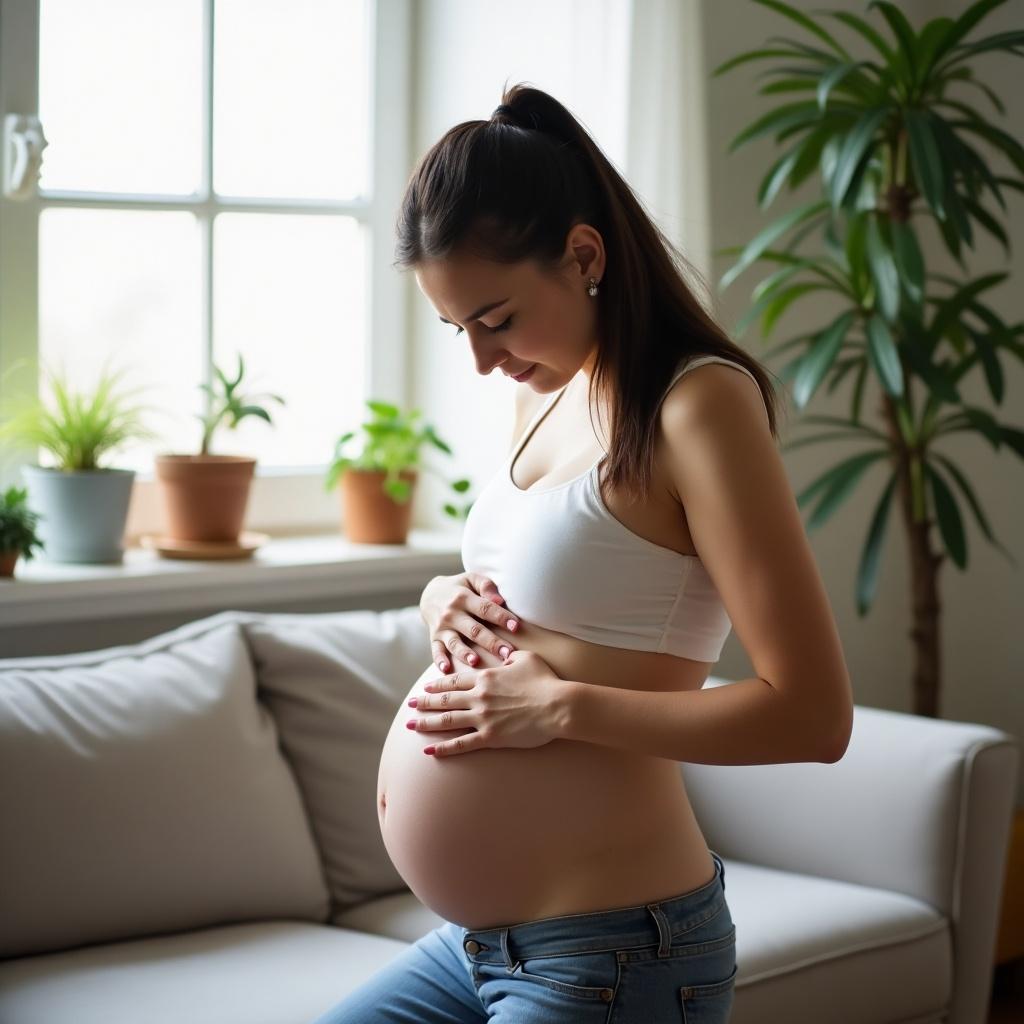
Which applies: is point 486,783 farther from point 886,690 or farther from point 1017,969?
point 886,690

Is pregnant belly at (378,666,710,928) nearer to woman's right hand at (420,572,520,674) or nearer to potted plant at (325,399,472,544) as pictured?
woman's right hand at (420,572,520,674)

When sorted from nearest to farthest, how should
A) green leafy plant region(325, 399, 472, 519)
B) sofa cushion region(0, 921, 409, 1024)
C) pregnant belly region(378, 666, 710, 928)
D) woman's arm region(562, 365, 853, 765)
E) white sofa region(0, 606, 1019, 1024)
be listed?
1. woman's arm region(562, 365, 853, 765)
2. pregnant belly region(378, 666, 710, 928)
3. sofa cushion region(0, 921, 409, 1024)
4. white sofa region(0, 606, 1019, 1024)
5. green leafy plant region(325, 399, 472, 519)

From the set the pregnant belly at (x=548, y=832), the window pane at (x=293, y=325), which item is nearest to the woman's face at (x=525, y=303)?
the pregnant belly at (x=548, y=832)

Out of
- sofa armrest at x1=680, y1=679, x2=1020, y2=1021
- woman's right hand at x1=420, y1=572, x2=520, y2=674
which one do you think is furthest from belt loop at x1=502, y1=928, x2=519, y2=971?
sofa armrest at x1=680, y1=679, x2=1020, y2=1021

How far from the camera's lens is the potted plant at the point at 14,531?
2291mm

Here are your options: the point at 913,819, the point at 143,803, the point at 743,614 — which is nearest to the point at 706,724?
the point at 743,614

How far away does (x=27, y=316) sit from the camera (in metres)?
2.57

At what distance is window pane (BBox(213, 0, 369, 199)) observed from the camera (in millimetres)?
2791

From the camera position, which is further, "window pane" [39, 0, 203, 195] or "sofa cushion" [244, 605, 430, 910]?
"window pane" [39, 0, 203, 195]

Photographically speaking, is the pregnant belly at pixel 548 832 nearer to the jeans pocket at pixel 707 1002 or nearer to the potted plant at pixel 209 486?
the jeans pocket at pixel 707 1002

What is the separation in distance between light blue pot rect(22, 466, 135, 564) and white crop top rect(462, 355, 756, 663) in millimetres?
1351

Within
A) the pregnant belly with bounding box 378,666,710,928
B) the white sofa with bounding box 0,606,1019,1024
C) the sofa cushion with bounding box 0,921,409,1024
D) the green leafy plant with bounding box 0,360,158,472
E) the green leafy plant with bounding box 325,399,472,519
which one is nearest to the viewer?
the pregnant belly with bounding box 378,666,710,928

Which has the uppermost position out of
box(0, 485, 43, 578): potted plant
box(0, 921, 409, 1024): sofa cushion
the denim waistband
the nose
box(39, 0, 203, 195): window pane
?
box(39, 0, 203, 195): window pane

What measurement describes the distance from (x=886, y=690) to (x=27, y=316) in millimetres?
2314
